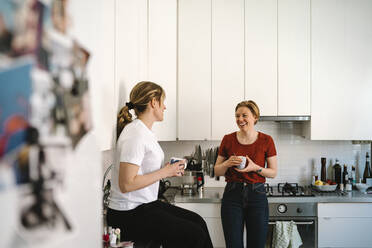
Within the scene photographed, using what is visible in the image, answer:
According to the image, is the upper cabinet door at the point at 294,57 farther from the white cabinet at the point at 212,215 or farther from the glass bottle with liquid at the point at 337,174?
the white cabinet at the point at 212,215

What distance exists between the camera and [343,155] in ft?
11.4

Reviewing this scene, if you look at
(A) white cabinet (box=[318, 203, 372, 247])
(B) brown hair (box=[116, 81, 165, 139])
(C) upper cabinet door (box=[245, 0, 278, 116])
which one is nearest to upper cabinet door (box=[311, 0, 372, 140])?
(C) upper cabinet door (box=[245, 0, 278, 116])

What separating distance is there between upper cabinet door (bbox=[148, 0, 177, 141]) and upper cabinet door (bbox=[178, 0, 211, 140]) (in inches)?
2.6

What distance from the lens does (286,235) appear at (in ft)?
9.32

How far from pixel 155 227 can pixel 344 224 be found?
200cm

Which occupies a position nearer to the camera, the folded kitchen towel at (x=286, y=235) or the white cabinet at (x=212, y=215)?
the folded kitchen towel at (x=286, y=235)

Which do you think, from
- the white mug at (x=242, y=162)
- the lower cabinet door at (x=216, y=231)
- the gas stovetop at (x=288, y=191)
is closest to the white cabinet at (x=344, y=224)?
the gas stovetop at (x=288, y=191)

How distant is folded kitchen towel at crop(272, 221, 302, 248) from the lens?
9.30 feet

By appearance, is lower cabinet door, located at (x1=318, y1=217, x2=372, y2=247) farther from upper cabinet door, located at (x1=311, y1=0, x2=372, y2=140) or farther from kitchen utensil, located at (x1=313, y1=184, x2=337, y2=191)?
upper cabinet door, located at (x1=311, y1=0, x2=372, y2=140)

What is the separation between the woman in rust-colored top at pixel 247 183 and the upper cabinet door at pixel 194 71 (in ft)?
1.82

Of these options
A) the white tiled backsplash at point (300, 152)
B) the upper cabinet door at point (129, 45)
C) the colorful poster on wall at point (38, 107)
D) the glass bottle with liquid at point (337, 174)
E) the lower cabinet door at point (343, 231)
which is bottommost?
the lower cabinet door at point (343, 231)

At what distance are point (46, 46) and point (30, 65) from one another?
0.18 feet

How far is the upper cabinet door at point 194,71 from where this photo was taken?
318 centimetres

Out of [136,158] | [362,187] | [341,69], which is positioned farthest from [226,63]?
[136,158]
